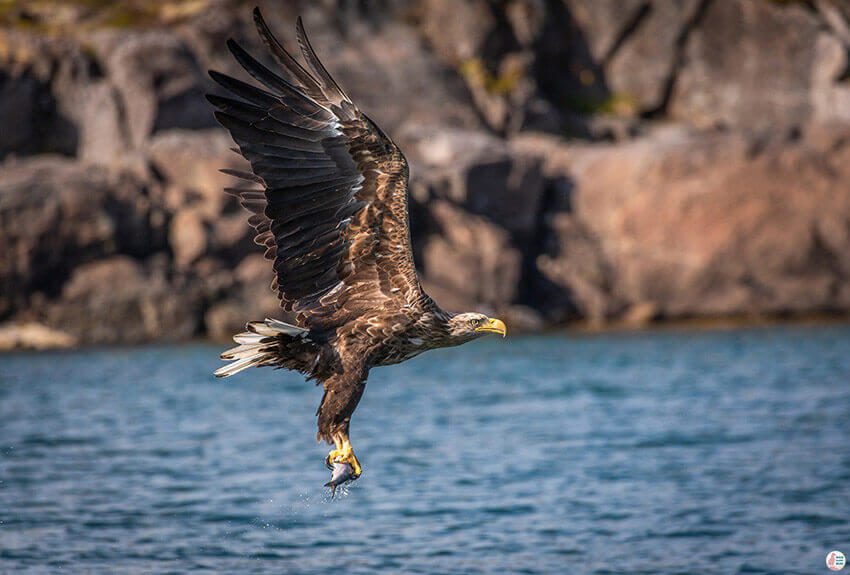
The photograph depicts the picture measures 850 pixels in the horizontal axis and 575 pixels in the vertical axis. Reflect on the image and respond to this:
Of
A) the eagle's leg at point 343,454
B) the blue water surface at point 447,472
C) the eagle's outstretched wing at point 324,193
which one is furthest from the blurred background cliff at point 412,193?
the eagle's leg at point 343,454

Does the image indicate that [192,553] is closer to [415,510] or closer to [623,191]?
[415,510]

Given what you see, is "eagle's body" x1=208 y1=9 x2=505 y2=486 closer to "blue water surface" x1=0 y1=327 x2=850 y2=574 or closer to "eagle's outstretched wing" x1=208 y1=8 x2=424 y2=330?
"eagle's outstretched wing" x1=208 y1=8 x2=424 y2=330

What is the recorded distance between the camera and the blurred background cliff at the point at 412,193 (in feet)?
82.0

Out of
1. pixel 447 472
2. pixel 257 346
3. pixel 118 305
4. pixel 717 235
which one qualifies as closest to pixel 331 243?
pixel 257 346

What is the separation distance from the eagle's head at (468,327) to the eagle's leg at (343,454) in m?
0.79

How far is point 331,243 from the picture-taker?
5.89 m

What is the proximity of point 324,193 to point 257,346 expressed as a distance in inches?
35.1

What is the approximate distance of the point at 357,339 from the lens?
5.86 m

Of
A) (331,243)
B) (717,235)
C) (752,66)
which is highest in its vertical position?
(752,66)

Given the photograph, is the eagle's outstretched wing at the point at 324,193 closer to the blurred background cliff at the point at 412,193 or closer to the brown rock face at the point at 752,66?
the blurred background cliff at the point at 412,193

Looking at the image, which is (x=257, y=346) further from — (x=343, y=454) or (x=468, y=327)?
(x=468, y=327)

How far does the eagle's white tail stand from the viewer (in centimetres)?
570

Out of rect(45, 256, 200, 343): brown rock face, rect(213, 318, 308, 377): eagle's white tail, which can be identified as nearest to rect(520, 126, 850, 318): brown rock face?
rect(45, 256, 200, 343): brown rock face

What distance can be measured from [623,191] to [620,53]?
38.4ft
